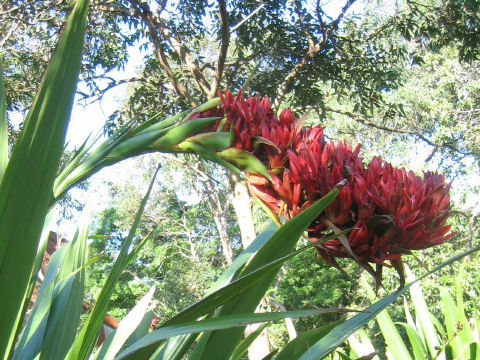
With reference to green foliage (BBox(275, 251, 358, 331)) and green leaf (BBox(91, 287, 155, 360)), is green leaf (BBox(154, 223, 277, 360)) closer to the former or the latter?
green leaf (BBox(91, 287, 155, 360))

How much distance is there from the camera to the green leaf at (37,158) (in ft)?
1.79

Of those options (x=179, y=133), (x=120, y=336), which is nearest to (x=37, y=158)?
(x=179, y=133)

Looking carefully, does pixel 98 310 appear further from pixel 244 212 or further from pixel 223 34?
pixel 244 212

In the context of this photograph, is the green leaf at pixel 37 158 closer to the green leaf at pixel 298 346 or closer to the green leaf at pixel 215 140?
the green leaf at pixel 215 140

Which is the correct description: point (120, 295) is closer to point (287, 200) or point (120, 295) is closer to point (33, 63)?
point (33, 63)

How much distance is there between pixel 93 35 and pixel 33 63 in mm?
893

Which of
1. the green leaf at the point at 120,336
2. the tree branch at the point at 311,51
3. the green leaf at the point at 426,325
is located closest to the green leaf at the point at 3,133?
the green leaf at the point at 120,336

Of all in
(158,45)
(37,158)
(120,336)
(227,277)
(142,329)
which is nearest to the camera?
(37,158)

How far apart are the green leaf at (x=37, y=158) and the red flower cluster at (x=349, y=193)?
0.94ft

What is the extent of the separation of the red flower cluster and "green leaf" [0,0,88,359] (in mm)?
287

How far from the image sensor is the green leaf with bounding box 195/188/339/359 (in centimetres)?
75

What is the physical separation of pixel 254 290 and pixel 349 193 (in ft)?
0.86

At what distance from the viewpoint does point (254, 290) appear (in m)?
0.89

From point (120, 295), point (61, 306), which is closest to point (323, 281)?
point (120, 295)
